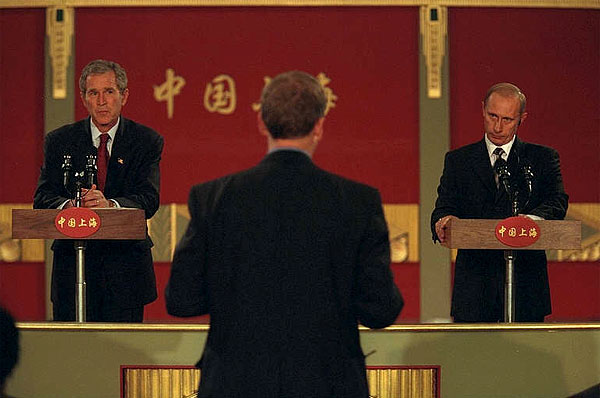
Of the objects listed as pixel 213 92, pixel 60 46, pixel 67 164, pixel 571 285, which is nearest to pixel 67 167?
pixel 67 164

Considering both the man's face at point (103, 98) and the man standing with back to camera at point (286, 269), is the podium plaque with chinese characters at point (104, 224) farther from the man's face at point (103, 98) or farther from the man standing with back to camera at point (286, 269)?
the man standing with back to camera at point (286, 269)

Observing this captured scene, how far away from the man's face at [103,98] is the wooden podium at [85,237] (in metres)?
0.43

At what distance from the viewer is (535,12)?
20.2 ft

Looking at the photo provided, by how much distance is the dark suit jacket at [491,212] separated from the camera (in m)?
3.29

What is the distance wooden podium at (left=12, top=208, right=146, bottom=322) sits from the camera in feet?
9.83

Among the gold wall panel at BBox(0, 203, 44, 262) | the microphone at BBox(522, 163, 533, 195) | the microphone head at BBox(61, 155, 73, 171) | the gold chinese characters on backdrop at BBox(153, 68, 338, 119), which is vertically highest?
the gold chinese characters on backdrop at BBox(153, 68, 338, 119)

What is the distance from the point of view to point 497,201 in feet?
10.9

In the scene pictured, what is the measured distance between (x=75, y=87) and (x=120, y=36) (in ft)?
1.43

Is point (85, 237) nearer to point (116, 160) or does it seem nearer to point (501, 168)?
point (116, 160)

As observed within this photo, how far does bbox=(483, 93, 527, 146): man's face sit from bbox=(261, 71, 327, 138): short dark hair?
1465 mm

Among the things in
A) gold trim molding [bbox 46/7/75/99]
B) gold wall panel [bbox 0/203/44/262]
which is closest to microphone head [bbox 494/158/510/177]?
gold trim molding [bbox 46/7/75/99]

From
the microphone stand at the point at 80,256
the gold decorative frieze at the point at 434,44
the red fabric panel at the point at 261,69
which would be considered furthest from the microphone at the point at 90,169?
the gold decorative frieze at the point at 434,44

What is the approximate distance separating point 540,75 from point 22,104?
3.34 metres

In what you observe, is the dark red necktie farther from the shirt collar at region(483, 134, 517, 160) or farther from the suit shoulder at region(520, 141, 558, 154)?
the suit shoulder at region(520, 141, 558, 154)
